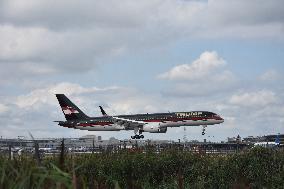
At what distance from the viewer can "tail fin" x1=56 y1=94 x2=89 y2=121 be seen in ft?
385

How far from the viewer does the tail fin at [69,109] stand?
4619 inches

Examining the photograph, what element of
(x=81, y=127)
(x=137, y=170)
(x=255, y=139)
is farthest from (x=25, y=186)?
(x=255, y=139)

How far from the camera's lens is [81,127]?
110 meters

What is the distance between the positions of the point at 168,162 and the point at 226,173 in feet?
10.2

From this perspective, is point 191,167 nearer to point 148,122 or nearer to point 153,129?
point 153,129

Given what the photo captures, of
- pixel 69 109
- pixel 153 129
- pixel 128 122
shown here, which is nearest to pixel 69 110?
pixel 69 109

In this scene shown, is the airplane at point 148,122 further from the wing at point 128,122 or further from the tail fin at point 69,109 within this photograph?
the tail fin at point 69,109

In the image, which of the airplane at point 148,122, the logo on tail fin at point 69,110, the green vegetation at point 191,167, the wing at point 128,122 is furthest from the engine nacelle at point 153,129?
the green vegetation at point 191,167

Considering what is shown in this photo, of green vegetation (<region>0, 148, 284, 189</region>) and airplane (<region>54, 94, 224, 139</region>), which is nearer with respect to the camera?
green vegetation (<region>0, 148, 284, 189</region>)

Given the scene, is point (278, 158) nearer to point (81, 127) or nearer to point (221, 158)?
point (221, 158)

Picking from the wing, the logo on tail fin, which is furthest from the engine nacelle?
the logo on tail fin

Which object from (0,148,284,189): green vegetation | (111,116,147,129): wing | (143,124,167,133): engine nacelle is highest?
(111,116,147,129): wing

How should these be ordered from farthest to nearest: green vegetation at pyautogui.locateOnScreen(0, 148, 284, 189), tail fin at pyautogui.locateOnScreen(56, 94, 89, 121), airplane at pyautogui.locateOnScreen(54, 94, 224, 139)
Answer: tail fin at pyautogui.locateOnScreen(56, 94, 89, 121) < airplane at pyautogui.locateOnScreen(54, 94, 224, 139) < green vegetation at pyautogui.locateOnScreen(0, 148, 284, 189)

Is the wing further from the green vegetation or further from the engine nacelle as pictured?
the green vegetation
